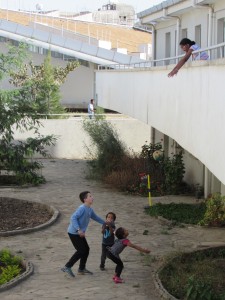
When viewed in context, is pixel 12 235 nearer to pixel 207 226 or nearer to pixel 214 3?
pixel 207 226

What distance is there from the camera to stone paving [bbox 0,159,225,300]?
1288 centimetres

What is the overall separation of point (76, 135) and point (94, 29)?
2299 centimetres

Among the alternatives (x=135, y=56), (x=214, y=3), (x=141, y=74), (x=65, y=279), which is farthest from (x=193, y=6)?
(x=135, y=56)

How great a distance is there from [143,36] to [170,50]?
32315 millimetres

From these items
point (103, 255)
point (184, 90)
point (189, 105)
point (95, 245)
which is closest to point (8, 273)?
point (103, 255)

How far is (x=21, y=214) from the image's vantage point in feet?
67.1

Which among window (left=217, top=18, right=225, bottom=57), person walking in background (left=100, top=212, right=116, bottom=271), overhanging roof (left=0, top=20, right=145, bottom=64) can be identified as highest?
overhanging roof (left=0, top=20, right=145, bottom=64)

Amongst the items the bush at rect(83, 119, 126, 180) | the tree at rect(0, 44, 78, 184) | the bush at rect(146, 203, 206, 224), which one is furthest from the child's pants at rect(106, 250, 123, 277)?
the bush at rect(83, 119, 126, 180)

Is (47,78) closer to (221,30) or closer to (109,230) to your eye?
(221,30)

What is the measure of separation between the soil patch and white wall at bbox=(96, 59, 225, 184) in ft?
12.5

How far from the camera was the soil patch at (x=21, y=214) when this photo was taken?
19.0 metres

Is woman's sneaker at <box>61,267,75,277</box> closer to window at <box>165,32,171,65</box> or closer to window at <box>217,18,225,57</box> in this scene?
window at <box>217,18,225,57</box>

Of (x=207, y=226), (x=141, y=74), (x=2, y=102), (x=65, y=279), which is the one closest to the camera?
(x=65, y=279)

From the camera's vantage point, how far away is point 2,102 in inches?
874
